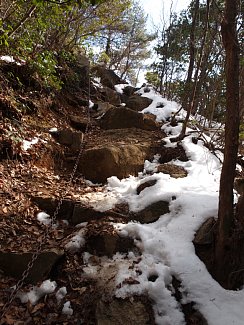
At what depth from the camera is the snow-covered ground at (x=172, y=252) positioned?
2836 mm

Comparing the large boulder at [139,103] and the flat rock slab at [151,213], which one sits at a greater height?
the large boulder at [139,103]

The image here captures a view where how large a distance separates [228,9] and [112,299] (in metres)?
3.32

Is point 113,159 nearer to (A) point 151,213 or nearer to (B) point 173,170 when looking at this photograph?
(B) point 173,170

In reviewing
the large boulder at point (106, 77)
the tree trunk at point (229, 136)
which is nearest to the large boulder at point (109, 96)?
the large boulder at point (106, 77)

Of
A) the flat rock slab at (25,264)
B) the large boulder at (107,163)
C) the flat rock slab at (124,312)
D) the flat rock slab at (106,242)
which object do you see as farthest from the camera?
the large boulder at (107,163)

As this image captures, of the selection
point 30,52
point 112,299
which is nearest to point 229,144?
point 112,299

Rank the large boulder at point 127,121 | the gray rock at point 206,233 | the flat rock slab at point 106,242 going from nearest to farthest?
1. the gray rock at point 206,233
2. the flat rock slab at point 106,242
3. the large boulder at point 127,121

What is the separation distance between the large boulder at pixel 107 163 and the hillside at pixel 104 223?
2cm

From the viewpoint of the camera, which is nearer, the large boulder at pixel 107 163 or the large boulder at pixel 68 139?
the large boulder at pixel 107 163

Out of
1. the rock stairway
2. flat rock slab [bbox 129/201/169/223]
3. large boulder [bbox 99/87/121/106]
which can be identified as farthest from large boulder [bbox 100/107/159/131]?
flat rock slab [bbox 129/201/169/223]

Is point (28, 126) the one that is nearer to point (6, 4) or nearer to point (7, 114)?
point (7, 114)

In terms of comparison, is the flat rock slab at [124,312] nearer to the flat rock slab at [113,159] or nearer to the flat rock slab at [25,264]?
the flat rock slab at [25,264]

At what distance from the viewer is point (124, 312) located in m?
2.79

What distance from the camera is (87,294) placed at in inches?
119
